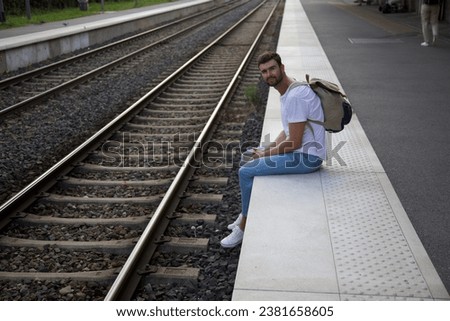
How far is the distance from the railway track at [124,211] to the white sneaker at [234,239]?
0.16 m

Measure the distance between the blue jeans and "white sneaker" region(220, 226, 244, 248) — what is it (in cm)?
29

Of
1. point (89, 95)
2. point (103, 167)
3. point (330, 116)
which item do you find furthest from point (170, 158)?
point (89, 95)

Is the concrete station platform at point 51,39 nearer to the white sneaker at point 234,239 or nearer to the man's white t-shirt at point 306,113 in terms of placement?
the man's white t-shirt at point 306,113

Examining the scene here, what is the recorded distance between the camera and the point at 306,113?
4883mm

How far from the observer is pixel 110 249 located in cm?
482

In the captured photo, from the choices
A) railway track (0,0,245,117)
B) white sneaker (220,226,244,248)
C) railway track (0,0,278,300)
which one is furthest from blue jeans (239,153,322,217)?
railway track (0,0,245,117)

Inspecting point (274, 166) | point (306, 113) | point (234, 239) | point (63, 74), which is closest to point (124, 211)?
point (234, 239)

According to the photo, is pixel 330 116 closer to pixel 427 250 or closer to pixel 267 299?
pixel 427 250

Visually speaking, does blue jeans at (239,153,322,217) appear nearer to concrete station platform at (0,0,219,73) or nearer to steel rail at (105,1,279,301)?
steel rail at (105,1,279,301)

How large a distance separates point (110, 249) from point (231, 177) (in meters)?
2.10

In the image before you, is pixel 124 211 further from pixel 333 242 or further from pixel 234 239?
pixel 333 242

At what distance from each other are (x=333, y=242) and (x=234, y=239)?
35.5 inches

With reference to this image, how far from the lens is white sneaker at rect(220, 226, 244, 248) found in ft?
15.6

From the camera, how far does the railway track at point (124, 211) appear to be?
436 cm
